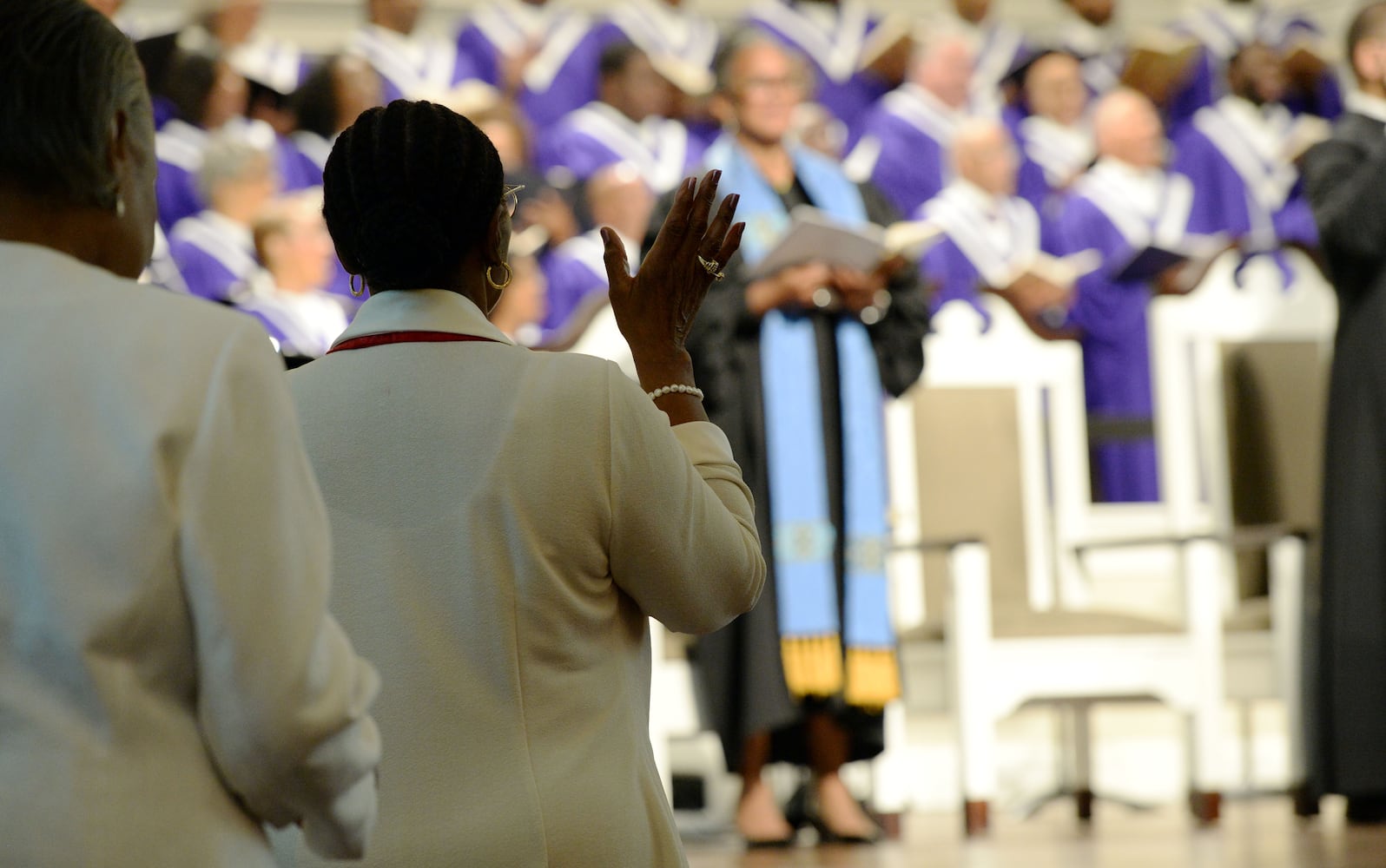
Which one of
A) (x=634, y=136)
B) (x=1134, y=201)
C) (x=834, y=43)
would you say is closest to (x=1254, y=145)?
(x=1134, y=201)

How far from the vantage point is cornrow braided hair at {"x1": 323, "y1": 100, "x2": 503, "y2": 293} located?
59.1 inches

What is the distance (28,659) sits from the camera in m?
0.99

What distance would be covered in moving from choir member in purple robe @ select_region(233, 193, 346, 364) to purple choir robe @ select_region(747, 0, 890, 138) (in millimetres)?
3323

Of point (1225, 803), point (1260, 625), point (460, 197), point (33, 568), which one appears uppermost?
point (460, 197)

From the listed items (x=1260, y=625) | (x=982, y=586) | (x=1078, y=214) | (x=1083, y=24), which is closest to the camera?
(x=982, y=586)

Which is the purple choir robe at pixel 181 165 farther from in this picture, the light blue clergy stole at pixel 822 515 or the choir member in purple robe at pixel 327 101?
the light blue clergy stole at pixel 822 515

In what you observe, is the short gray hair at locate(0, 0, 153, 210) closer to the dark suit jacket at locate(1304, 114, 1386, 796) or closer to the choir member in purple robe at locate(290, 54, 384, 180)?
the dark suit jacket at locate(1304, 114, 1386, 796)

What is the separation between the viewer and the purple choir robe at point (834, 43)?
8.77 metres

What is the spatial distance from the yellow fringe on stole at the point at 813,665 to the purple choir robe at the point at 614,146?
11.8ft

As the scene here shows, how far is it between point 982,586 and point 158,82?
156 inches

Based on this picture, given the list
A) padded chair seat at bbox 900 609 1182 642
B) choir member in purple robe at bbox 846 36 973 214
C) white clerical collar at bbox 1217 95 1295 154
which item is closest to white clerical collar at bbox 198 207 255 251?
choir member in purple robe at bbox 846 36 973 214

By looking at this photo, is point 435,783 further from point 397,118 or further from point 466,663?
point 397,118

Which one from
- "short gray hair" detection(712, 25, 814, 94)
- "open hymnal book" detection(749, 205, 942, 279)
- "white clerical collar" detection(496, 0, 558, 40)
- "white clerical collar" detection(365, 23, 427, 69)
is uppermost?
"white clerical collar" detection(496, 0, 558, 40)

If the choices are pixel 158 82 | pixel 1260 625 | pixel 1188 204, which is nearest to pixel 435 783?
pixel 1260 625
